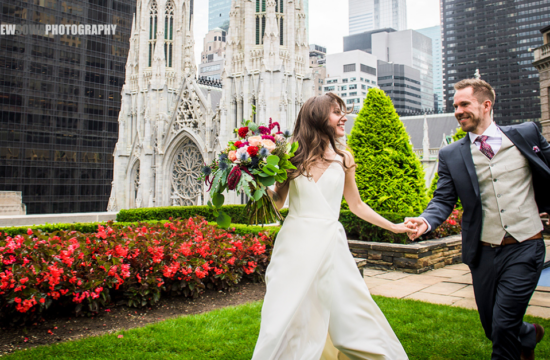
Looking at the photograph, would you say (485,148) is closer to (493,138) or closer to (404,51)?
(493,138)

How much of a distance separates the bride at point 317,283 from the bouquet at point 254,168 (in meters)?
0.19

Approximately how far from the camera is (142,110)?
112 feet

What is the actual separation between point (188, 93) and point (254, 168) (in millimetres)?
30328

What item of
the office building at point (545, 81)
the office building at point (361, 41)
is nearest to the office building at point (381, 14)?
the office building at point (361, 41)

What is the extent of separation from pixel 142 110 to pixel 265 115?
12.6 meters

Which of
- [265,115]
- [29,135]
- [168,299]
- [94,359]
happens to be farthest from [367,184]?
[29,135]

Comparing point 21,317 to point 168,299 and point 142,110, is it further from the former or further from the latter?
point 142,110

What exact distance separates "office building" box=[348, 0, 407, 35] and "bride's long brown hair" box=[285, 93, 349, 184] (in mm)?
205964

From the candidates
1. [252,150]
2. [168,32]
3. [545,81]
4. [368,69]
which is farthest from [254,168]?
[368,69]

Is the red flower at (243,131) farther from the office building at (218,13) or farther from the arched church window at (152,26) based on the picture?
the office building at (218,13)

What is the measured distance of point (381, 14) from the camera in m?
194

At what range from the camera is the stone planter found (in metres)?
8.44

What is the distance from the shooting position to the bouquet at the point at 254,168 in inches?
125

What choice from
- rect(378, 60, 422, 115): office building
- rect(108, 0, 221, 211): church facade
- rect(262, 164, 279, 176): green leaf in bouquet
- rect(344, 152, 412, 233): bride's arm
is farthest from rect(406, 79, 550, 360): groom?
rect(378, 60, 422, 115): office building
